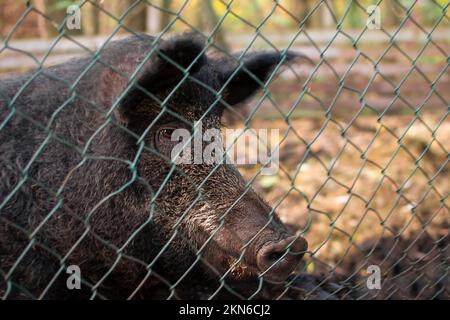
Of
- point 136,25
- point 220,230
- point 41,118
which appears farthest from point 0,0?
point 220,230

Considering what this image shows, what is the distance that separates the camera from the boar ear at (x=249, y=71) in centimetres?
380

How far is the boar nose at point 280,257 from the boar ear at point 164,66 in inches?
39.9

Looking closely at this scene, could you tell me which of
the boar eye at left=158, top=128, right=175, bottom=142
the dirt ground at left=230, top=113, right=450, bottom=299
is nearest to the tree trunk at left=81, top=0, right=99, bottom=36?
the dirt ground at left=230, top=113, right=450, bottom=299

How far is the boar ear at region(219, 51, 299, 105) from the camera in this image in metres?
3.80

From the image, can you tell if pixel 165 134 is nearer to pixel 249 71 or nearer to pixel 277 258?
pixel 249 71

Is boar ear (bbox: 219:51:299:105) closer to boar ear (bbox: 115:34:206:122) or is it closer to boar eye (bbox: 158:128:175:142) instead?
boar eye (bbox: 158:128:175:142)

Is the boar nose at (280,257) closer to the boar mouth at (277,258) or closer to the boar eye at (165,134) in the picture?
the boar mouth at (277,258)

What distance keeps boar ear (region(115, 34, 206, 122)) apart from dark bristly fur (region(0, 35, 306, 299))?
11 millimetres

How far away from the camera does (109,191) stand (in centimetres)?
333

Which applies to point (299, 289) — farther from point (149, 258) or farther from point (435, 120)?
point (435, 120)

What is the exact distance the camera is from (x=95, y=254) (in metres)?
3.44

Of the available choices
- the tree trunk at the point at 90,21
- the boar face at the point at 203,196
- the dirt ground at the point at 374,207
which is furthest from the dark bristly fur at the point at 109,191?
the tree trunk at the point at 90,21

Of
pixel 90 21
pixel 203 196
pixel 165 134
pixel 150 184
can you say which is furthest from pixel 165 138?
pixel 90 21

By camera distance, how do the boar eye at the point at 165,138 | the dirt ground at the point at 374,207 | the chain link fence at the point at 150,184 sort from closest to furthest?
the chain link fence at the point at 150,184 < the boar eye at the point at 165,138 < the dirt ground at the point at 374,207
